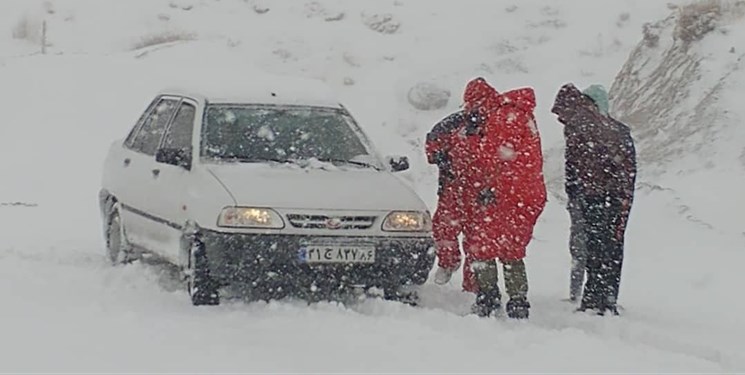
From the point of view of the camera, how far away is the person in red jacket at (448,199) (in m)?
8.66

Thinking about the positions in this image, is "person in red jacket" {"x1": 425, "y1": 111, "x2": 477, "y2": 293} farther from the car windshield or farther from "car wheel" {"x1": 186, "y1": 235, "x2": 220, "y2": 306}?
"car wheel" {"x1": 186, "y1": 235, "x2": 220, "y2": 306}

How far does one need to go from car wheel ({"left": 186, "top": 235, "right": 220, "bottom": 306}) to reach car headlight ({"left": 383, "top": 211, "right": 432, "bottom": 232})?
1.17m

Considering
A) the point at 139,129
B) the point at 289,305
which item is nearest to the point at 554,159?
the point at 139,129

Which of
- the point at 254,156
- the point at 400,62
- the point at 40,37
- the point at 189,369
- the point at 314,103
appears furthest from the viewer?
the point at 40,37

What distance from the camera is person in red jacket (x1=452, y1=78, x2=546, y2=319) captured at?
26.5 ft

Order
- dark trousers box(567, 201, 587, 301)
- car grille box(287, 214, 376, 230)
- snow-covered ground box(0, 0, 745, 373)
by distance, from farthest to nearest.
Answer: dark trousers box(567, 201, 587, 301) < car grille box(287, 214, 376, 230) < snow-covered ground box(0, 0, 745, 373)

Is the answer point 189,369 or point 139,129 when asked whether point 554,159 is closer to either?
point 139,129

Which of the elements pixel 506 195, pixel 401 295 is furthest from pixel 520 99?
pixel 401 295

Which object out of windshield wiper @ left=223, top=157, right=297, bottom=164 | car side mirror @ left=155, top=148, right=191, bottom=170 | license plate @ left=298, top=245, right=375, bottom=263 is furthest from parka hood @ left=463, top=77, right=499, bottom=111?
car side mirror @ left=155, top=148, right=191, bottom=170

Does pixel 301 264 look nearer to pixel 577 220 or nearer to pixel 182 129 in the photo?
pixel 182 129

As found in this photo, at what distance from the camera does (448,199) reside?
888 cm

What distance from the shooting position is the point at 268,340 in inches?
275

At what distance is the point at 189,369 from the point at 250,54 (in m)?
19.2

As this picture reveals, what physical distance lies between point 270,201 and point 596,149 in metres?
2.19
